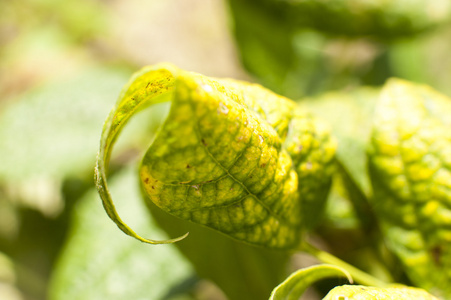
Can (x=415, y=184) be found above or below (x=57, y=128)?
above

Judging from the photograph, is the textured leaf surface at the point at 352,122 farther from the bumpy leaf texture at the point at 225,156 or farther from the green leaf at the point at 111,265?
the green leaf at the point at 111,265

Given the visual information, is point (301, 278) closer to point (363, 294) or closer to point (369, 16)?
point (363, 294)

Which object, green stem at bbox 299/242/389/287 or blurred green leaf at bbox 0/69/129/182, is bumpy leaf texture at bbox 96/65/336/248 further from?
blurred green leaf at bbox 0/69/129/182

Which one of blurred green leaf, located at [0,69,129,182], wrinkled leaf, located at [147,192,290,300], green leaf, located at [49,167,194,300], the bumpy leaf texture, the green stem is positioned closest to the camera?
the bumpy leaf texture

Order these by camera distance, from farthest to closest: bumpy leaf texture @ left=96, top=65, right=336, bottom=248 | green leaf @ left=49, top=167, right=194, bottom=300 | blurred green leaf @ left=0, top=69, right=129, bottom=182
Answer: blurred green leaf @ left=0, top=69, right=129, bottom=182, green leaf @ left=49, top=167, right=194, bottom=300, bumpy leaf texture @ left=96, top=65, right=336, bottom=248

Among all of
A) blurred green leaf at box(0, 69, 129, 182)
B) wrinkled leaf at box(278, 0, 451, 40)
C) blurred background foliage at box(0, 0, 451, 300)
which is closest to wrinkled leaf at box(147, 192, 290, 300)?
blurred background foliage at box(0, 0, 451, 300)

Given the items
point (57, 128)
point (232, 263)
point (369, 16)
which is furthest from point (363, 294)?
point (57, 128)

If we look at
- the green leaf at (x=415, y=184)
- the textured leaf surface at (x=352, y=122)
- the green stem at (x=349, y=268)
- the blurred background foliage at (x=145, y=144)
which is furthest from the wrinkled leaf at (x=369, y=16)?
the green stem at (x=349, y=268)
